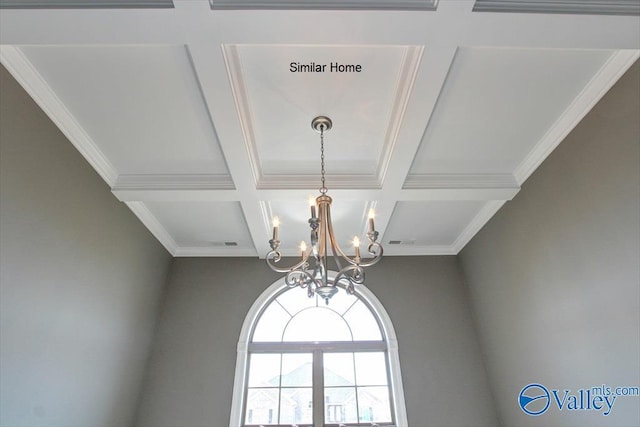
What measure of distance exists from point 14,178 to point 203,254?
2.37m

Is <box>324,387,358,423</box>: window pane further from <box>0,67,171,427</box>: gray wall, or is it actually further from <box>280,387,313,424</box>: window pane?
<box>0,67,171,427</box>: gray wall

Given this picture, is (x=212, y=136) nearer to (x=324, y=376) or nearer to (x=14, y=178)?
(x=14, y=178)

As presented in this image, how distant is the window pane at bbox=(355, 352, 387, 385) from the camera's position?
3.74 m

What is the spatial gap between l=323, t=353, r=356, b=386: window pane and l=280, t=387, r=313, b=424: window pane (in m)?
0.25

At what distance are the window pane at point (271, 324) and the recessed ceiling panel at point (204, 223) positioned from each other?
775mm

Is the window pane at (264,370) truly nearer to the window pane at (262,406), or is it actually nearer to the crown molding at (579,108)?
the window pane at (262,406)

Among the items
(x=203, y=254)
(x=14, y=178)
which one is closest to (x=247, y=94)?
(x=14, y=178)

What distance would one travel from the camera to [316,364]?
3.79 metres

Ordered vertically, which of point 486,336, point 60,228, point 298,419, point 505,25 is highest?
point 505,25

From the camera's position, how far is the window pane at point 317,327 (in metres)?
3.96

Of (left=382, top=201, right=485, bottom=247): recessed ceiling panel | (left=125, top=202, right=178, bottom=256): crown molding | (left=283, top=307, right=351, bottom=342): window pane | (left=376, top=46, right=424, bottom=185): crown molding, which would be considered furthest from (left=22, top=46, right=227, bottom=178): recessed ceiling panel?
(left=283, top=307, right=351, bottom=342): window pane

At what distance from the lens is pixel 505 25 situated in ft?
5.37

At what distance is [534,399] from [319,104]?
2.87m

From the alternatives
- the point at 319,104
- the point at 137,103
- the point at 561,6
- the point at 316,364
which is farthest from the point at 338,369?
the point at 561,6
